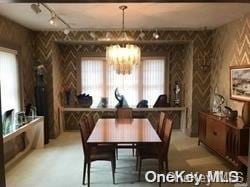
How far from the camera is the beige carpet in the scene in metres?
3.52

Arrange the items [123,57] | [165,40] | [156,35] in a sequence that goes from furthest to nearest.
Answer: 1. [165,40]
2. [156,35]
3. [123,57]

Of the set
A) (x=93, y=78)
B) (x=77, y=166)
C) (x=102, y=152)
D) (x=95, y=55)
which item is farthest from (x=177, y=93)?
(x=102, y=152)

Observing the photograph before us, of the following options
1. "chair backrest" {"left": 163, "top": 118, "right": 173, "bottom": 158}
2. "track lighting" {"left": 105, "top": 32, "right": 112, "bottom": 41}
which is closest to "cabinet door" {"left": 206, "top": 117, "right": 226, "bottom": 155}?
"chair backrest" {"left": 163, "top": 118, "right": 173, "bottom": 158}

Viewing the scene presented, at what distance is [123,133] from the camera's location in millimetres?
3598

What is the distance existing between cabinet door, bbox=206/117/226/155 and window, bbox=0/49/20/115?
3.74 meters

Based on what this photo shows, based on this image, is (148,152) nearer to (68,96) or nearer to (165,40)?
(165,40)

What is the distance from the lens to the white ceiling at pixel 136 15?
3670mm

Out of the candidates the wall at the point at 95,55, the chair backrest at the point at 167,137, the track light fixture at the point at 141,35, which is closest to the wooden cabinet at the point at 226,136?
the chair backrest at the point at 167,137

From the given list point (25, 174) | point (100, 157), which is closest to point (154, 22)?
point (100, 157)

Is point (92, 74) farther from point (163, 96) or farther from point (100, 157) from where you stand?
point (100, 157)

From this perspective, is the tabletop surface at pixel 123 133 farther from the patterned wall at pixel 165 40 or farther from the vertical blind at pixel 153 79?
the vertical blind at pixel 153 79

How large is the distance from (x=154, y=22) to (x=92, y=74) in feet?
8.31

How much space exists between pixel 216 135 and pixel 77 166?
2.50m

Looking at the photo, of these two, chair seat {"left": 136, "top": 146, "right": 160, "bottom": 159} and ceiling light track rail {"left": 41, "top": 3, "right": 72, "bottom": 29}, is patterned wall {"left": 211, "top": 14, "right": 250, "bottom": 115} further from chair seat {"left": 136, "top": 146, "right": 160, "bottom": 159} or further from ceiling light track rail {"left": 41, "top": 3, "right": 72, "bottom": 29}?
ceiling light track rail {"left": 41, "top": 3, "right": 72, "bottom": 29}
